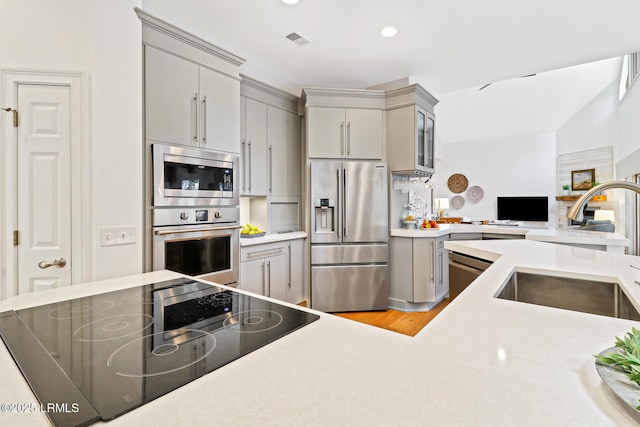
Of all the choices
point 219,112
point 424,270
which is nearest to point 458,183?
point 424,270

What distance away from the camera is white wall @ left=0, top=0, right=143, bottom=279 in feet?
5.79

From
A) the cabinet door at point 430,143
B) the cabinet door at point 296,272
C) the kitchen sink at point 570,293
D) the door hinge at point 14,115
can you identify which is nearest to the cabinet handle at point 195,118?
the door hinge at point 14,115

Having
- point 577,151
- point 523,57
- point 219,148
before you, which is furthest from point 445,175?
point 219,148

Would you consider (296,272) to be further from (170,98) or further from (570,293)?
(570,293)

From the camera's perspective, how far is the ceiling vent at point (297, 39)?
2.80 m

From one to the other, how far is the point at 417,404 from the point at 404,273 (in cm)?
315

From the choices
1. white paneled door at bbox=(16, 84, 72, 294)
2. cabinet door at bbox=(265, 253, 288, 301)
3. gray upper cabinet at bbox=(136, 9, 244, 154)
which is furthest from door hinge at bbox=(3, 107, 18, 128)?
cabinet door at bbox=(265, 253, 288, 301)

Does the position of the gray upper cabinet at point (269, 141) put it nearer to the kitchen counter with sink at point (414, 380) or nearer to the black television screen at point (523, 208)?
the kitchen counter with sink at point (414, 380)

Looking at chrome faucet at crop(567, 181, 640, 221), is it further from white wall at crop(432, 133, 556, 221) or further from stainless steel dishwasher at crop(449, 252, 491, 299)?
white wall at crop(432, 133, 556, 221)

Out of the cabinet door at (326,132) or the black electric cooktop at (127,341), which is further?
the cabinet door at (326,132)

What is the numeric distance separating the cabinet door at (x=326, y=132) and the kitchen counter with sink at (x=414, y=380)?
275cm

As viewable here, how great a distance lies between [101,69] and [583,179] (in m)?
9.00

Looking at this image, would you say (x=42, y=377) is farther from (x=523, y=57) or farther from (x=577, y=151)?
(x=577, y=151)

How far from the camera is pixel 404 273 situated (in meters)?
3.52
